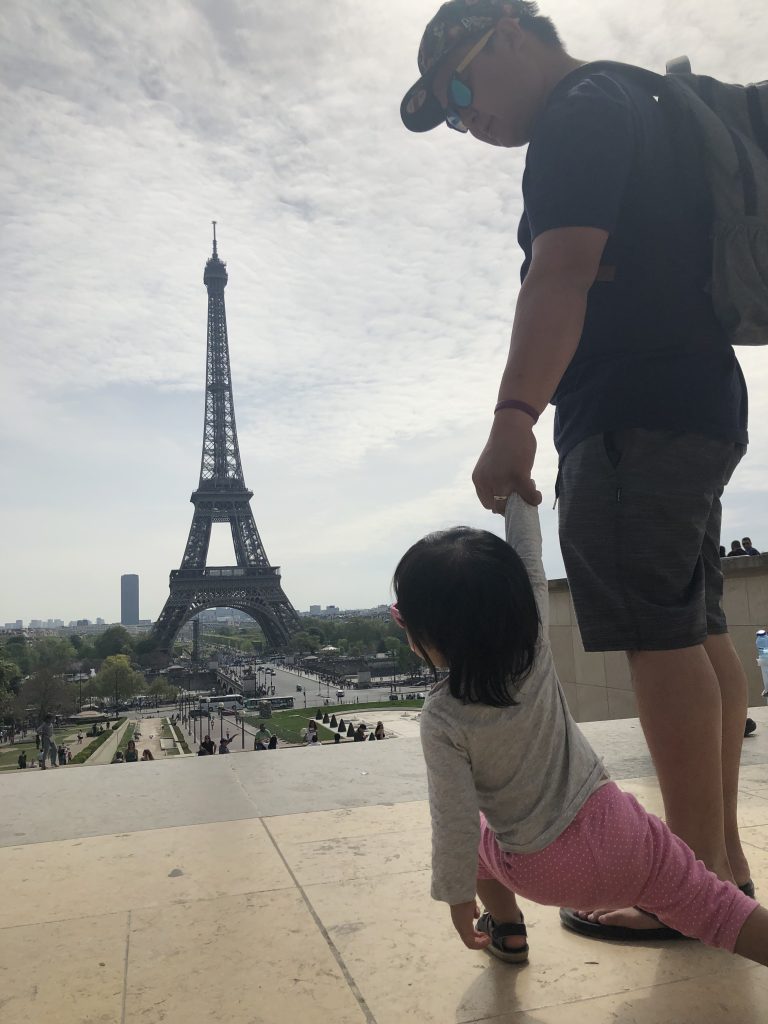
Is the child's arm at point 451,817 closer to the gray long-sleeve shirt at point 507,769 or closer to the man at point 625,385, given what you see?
the gray long-sleeve shirt at point 507,769

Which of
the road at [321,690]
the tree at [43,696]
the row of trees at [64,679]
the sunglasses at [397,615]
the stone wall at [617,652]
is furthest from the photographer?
the road at [321,690]

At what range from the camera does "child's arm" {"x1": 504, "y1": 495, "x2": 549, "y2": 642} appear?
1355mm

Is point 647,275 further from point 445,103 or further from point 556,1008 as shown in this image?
point 556,1008

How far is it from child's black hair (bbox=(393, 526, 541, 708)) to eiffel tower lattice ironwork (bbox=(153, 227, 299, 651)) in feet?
161

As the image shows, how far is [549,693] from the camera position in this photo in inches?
52.6

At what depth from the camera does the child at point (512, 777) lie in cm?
125

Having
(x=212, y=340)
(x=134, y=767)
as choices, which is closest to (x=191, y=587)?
(x=212, y=340)

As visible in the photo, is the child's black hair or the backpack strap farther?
the backpack strap

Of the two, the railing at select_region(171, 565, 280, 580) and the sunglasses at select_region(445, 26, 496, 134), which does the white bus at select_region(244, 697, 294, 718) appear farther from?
the sunglasses at select_region(445, 26, 496, 134)

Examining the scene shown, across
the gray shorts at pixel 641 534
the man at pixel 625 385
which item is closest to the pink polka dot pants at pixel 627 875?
the man at pixel 625 385

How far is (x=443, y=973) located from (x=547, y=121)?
157 centimetres

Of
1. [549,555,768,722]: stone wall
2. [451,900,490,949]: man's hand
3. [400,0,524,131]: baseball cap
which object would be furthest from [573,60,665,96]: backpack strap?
[549,555,768,722]: stone wall

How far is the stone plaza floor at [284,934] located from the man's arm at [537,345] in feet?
2.64

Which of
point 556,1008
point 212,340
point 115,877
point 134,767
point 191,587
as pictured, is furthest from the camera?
point 212,340
